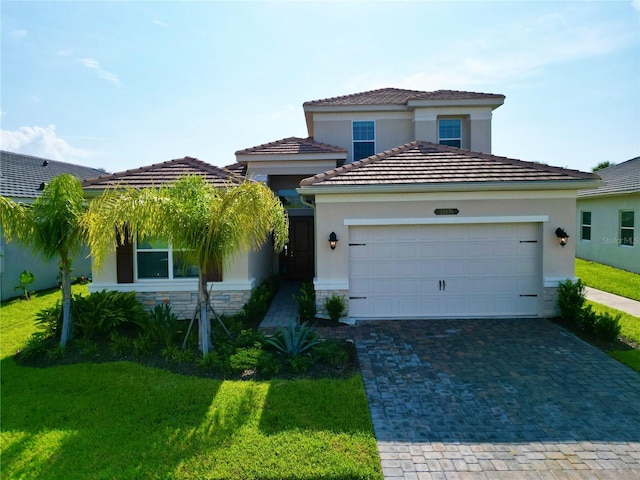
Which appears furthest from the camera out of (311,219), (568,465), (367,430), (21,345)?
(311,219)

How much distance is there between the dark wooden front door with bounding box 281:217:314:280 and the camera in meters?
15.3

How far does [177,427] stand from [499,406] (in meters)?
4.56

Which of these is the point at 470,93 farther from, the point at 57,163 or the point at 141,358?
the point at 57,163

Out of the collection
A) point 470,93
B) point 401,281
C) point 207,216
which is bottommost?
point 401,281

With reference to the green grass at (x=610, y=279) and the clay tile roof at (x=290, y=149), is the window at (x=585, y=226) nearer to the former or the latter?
the green grass at (x=610, y=279)

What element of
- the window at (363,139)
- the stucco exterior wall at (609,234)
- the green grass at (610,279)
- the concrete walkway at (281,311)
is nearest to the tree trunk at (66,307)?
the concrete walkway at (281,311)

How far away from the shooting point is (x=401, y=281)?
9664 millimetres

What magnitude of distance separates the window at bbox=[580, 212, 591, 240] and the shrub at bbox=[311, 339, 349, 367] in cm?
1850

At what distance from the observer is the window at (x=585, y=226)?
19.5m

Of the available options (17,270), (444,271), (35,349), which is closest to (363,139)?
(444,271)

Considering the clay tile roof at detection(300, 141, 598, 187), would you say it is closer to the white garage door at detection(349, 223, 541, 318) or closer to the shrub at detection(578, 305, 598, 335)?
the white garage door at detection(349, 223, 541, 318)

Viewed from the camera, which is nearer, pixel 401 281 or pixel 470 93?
pixel 401 281

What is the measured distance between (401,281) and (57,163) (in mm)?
21108

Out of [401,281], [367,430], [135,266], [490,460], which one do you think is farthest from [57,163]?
[490,460]
